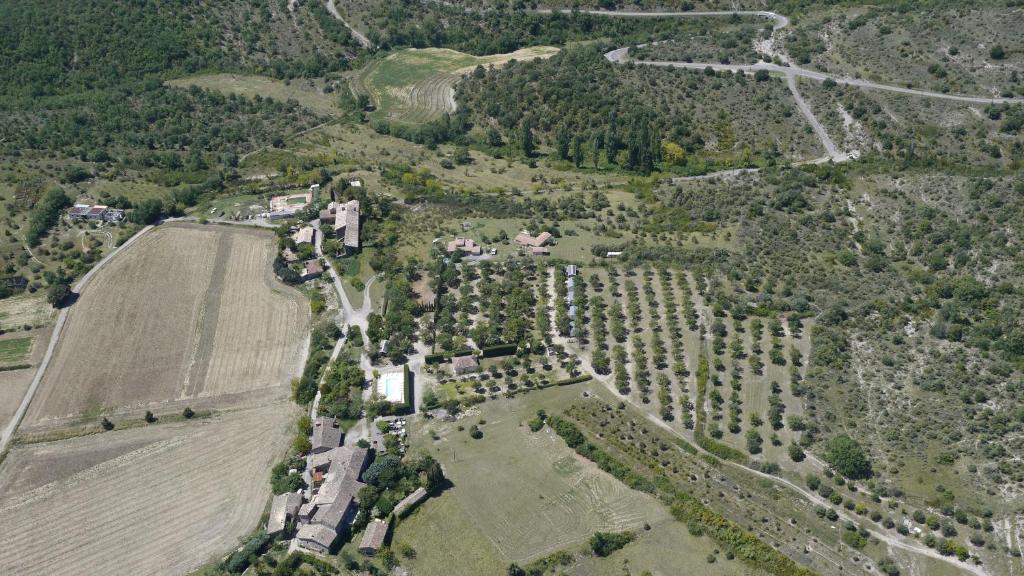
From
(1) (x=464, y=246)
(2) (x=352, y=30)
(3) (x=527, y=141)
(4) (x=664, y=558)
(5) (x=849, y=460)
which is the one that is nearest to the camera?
(4) (x=664, y=558)

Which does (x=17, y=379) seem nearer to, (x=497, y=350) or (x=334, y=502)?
(x=334, y=502)

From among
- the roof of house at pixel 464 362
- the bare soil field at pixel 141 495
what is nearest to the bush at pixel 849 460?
the roof of house at pixel 464 362

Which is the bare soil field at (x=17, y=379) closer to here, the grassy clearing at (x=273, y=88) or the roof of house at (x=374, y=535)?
the roof of house at (x=374, y=535)

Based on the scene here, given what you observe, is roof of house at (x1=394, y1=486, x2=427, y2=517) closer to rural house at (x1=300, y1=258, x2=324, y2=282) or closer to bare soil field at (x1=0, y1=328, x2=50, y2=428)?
rural house at (x1=300, y1=258, x2=324, y2=282)

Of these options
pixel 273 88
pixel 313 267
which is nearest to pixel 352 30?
pixel 273 88

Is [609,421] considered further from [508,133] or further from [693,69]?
[693,69]

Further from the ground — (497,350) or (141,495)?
(497,350)

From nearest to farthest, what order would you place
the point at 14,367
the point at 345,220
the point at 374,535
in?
the point at 374,535, the point at 14,367, the point at 345,220
